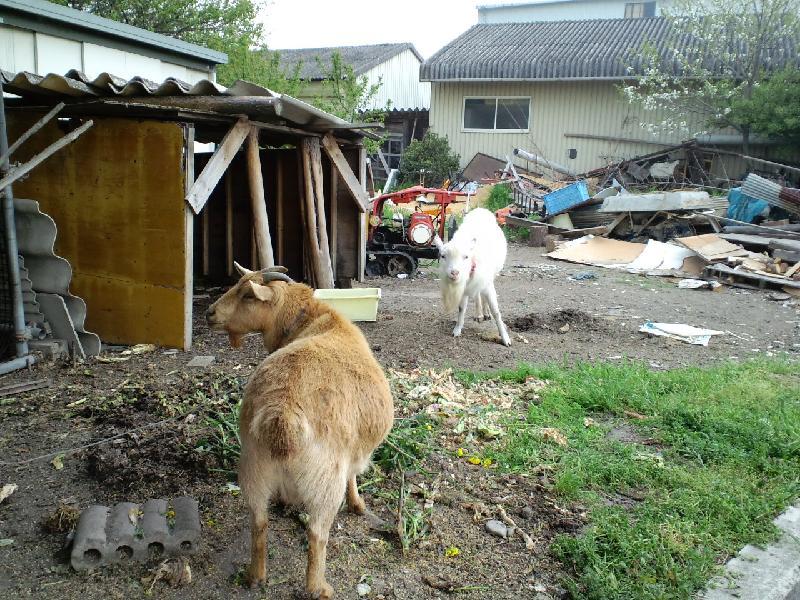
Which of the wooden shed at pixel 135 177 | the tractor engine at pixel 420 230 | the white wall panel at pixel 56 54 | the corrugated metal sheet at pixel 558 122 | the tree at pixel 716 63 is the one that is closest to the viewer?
the wooden shed at pixel 135 177

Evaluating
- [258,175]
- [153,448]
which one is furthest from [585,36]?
[153,448]

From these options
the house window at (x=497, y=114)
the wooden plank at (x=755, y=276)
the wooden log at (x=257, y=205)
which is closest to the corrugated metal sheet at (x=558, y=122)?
the house window at (x=497, y=114)

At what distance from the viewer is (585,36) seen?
24750 mm

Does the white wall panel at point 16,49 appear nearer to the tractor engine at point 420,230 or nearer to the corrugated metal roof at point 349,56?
the tractor engine at point 420,230

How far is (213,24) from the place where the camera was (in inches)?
790

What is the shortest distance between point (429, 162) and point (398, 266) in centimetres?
1193

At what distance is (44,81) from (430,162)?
18025 millimetres

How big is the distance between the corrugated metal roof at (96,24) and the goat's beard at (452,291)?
6.68 m

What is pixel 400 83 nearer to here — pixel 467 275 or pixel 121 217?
pixel 467 275

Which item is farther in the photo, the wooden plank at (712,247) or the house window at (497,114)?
the house window at (497,114)

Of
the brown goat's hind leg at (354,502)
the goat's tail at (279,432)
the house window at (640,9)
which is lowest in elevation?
the brown goat's hind leg at (354,502)

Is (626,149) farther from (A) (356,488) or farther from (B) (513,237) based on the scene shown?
(A) (356,488)

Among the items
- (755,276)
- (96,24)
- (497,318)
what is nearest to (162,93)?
(497,318)

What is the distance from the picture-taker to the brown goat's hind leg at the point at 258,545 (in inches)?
116
